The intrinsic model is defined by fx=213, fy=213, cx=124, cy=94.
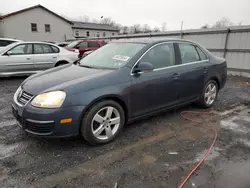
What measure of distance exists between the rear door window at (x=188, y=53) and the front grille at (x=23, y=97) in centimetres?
279

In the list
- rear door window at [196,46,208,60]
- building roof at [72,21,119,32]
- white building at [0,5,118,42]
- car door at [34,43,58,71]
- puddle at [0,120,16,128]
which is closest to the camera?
puddle at [0,120,16,128]

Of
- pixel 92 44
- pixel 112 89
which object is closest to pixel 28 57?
pixel 112 89

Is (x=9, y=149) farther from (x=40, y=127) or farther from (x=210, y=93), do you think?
(x=210, y=93)

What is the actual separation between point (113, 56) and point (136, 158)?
1796 mm

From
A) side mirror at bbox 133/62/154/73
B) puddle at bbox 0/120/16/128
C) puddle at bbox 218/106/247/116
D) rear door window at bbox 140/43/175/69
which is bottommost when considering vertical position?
puddle at bbox 0/120/16/128

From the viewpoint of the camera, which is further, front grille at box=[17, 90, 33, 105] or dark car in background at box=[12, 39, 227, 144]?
front grille at box=[17, 90, 33, 105]

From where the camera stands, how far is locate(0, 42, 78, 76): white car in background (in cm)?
736

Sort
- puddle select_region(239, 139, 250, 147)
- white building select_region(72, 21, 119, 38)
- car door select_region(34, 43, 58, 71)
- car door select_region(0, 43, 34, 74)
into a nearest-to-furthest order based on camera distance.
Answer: puddle select_region(239, 139, 250, 147)
car door select_region(0, 43, 34, 74)
car door select_region(34, 43, 58, 71)
white building select_region(72, 21, 119, 38)

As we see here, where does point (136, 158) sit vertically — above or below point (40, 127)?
below

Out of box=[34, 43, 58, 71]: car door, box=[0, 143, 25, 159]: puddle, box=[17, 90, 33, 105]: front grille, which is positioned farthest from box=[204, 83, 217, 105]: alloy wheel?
box=[34, 43, 58, 71]: car door

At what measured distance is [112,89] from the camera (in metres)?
3.04

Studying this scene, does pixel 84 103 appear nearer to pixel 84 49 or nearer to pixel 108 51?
pixel 108 51

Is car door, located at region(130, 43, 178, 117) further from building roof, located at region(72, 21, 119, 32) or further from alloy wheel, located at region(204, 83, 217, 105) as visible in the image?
building roof, located at region(72, 21, 119, 32)

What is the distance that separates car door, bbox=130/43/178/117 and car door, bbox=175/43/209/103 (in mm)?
214
